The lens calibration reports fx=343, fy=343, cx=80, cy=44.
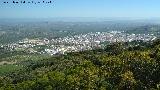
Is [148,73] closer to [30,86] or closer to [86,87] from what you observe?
[86,87]

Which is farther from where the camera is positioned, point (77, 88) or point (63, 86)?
point (63, 86)

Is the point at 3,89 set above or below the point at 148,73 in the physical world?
below

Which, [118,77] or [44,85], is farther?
[44,85]

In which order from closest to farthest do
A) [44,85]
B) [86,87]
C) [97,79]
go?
[86,87] → [97,79] → [44,85]

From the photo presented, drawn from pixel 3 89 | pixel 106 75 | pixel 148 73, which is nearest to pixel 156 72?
pixel 148 73

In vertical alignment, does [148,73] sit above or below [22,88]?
above

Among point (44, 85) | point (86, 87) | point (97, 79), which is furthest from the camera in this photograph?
point (44, 85)

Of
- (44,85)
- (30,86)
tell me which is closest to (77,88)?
(44,85)

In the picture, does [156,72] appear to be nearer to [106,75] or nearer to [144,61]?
[144,61]
